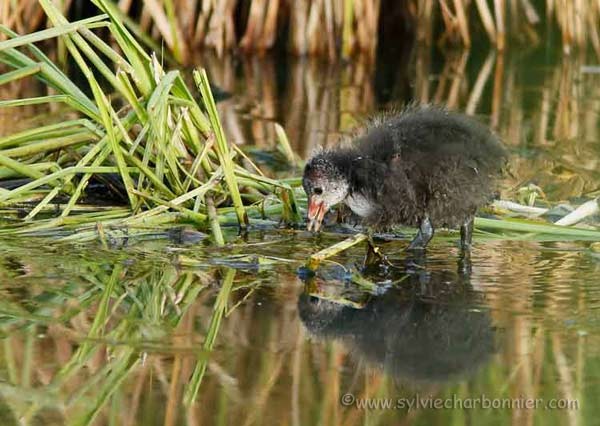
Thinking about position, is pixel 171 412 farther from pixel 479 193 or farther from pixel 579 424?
pixel 479 193

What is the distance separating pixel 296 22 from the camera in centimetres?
1067

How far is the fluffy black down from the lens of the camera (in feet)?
15.8

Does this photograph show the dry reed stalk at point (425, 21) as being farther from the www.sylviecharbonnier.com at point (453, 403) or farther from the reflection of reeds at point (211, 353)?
the www.sylviecharbonnier.com at point (453, 403)

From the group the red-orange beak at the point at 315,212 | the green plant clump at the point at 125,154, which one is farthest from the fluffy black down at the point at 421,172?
the green plant clump at the point at 125,154

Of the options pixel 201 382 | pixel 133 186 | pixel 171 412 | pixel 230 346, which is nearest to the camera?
pixel 171 412

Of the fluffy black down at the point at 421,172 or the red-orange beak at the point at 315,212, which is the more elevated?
the fluffy black down at the point at 421,172

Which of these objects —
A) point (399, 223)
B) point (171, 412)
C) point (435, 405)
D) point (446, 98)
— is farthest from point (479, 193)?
point (446, 98)

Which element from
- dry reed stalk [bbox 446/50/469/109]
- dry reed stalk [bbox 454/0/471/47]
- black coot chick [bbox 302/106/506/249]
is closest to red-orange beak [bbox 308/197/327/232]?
black coot chick [bbox 302/106/506/249]

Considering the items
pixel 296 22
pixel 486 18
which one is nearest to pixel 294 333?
pixel 296 22

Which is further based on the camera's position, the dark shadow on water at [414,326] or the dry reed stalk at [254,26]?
the dry reed stalk at [254,26]

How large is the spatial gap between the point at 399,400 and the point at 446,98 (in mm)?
6287

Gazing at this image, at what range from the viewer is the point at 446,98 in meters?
9.55

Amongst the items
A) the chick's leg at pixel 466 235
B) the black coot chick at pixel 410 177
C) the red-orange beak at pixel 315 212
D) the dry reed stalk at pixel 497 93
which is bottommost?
the chick's leg at pixel 466 235

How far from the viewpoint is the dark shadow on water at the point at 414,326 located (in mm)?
3746
